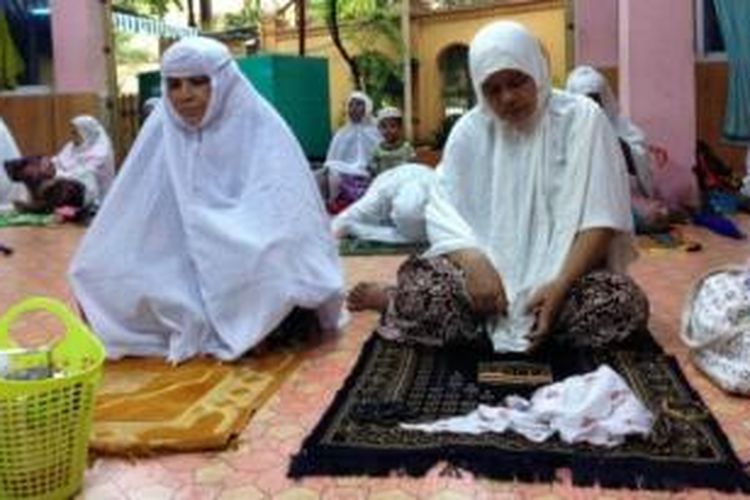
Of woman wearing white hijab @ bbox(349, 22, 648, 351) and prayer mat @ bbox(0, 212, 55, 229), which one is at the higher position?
woman wearing white hijab @ bbox(349, 22, 648, 351)

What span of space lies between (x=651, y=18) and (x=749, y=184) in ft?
3.61

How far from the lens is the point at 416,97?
10633mm

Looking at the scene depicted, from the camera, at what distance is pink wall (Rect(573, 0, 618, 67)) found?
6.84m

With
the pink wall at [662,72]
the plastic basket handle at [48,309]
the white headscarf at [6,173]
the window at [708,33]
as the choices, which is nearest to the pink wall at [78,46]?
the white headscarf at [6,173]

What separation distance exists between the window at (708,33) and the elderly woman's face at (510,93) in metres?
4.41

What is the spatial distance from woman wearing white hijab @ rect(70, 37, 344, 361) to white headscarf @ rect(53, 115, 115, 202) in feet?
A: 15.4

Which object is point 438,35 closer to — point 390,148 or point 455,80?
point 455,80

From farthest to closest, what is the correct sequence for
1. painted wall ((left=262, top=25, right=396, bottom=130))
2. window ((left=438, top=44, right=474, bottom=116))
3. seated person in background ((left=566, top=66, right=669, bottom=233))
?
1. painted wall ((left=262, top=25, right=396, bottom=130))
2. window ((left=438, top=44, right=474, bottom=116))
3. seated person in background ((left=566, top=66, right=669, bottom=233))

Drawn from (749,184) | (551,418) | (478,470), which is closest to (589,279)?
(551,418)

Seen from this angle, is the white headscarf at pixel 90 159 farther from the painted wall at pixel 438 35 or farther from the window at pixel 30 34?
the painted wall at pixel 438 35

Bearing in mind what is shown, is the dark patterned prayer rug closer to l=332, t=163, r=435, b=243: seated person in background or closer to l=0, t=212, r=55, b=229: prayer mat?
l=332, t=163, r=435, b=243: seated person in background

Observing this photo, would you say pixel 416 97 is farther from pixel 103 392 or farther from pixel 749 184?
pixel 103 392

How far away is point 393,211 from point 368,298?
1903mm

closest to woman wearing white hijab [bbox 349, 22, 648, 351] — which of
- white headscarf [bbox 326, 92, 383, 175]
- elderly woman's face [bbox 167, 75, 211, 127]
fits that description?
elderly woman's face [bbox 167, 75, 211, 127]
